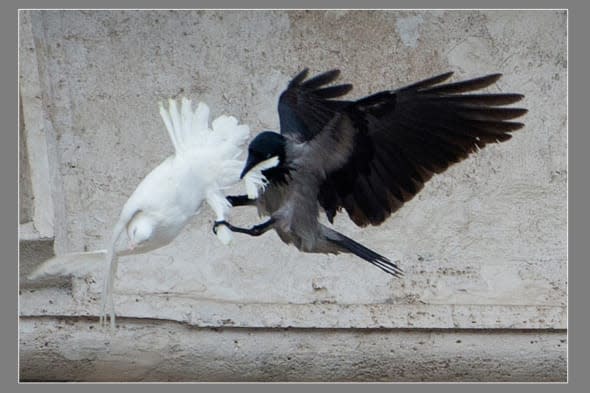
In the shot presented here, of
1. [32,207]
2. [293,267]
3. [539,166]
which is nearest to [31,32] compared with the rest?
[32,207]

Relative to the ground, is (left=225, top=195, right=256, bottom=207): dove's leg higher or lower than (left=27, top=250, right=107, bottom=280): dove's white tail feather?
higher

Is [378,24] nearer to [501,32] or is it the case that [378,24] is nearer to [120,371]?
[501,32]

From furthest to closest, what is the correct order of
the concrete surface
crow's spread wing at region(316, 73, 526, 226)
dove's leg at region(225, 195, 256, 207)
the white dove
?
1. the concrete surface
2. dove's leg at region(225, 195, 256, 207)
3. crow's spread wing at region(316, 73, 526, 226)
4. the white dove

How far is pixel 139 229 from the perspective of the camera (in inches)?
114

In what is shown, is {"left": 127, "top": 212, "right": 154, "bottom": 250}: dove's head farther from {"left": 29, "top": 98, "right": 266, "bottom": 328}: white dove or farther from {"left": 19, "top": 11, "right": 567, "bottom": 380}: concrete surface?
{"left": 19, "top": 11, "right": 567, "bottom": 380}: concrete surface

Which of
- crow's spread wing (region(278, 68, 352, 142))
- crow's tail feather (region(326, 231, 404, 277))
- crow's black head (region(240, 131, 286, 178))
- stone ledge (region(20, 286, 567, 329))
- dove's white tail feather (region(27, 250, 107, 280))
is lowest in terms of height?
stone ledge (region(20, 286, 567, 329))

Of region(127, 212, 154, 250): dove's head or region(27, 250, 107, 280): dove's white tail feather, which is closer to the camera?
region(127, 212, 154, 250): dove's head

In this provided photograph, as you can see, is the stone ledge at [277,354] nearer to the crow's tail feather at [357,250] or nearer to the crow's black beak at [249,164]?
the crow's tail feather at [357,250]

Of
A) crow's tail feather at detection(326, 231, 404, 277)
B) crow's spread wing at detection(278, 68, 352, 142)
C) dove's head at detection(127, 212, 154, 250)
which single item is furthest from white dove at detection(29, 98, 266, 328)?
crow's tail feather at detection(326, 231, 404, 277)

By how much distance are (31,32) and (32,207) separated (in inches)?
12.2

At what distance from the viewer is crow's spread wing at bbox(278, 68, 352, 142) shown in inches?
119

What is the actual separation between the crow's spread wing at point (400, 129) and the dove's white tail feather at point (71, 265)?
31cm

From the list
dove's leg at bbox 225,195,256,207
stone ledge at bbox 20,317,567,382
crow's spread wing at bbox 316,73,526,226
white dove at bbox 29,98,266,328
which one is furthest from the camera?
stone ledge at bbox 20,317,567,382

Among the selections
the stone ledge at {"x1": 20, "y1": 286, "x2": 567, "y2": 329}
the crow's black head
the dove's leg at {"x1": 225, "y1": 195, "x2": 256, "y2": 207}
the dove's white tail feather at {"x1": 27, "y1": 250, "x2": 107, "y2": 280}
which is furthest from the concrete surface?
the crow's black head
